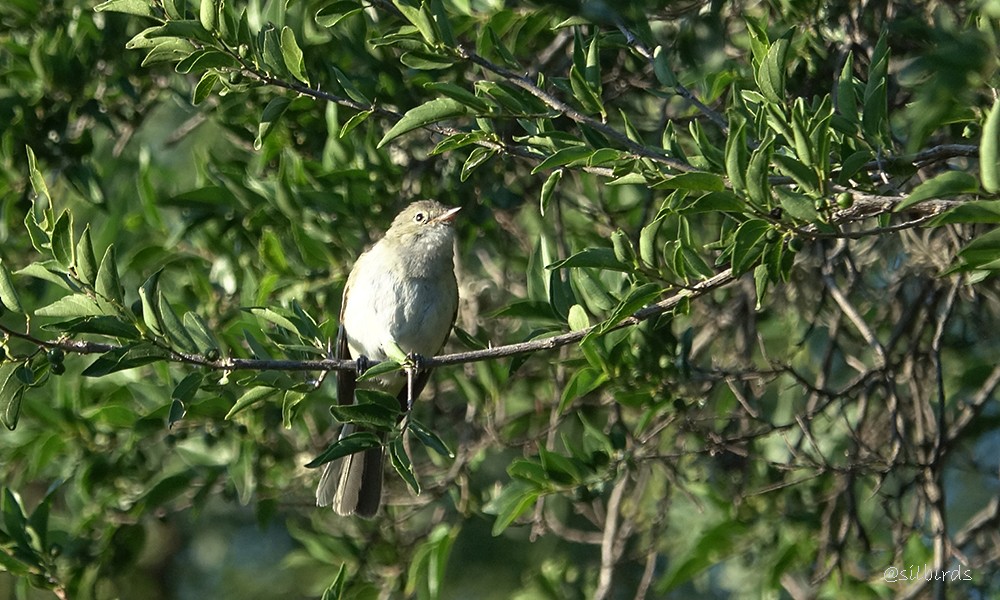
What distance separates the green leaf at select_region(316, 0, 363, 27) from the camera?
11.1ft

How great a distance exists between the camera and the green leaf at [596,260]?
2.81 metres

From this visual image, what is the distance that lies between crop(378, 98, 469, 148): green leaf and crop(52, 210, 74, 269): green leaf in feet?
2.67

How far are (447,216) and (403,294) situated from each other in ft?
1.34

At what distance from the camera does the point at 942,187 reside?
219 centimetres

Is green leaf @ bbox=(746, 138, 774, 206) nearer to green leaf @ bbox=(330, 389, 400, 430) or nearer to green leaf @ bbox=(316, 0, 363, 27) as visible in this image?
green leaf @ bbox=(330, 389, 400, 430)

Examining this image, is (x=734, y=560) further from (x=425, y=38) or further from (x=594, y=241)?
(x=425, y=38)

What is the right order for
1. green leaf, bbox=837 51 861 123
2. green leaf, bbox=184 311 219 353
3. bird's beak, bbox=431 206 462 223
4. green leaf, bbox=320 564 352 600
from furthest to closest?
bird's beak, bbox=431 206 462 223 < green leaf, bbox=320 564 352 600 < green leaf, bbox=184 311 219 353 < green leaf, bbox=837 51 861 123

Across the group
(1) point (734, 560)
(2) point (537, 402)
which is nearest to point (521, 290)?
(2) point (537, 402)

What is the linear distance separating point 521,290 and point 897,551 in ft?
6.40

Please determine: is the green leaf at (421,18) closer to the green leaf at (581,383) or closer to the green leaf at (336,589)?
the green leaf at (581,383)

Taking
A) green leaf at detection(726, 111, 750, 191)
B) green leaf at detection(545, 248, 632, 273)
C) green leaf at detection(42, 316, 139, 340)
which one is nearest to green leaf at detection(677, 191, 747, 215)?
green leaf at detection(726, 111, 750, 191)

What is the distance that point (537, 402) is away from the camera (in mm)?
5328

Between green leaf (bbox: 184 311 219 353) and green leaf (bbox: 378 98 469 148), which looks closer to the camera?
Answer: green leaf (bbox: 378 98 469 148)

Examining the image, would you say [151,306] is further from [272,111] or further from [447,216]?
[447,216]
